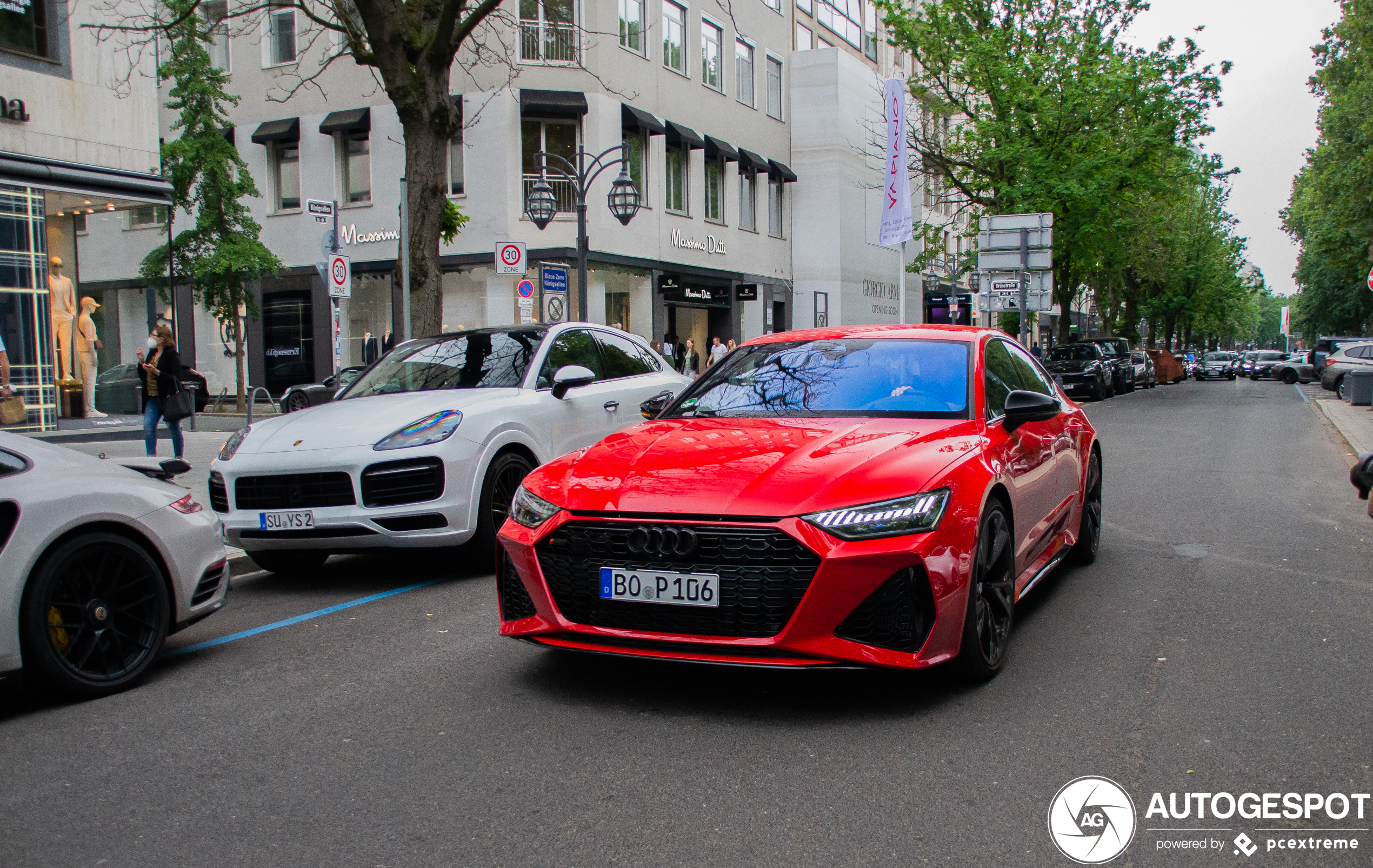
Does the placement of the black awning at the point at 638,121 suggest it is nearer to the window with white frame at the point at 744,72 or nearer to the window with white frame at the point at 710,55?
the window with white frame at the point at 710,55

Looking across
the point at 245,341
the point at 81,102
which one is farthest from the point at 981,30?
the point at 81,102

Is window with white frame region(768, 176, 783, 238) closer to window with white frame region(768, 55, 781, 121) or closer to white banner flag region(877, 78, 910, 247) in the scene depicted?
window with white frame region(768, 55, 781, 121)

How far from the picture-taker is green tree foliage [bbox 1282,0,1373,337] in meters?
33.3

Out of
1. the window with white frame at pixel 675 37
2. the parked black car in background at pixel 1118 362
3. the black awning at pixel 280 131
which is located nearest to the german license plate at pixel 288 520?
the black awning at pixel 280 131

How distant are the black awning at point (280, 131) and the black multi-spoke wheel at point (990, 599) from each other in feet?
97.5

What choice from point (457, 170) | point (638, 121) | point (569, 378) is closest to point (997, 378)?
point (569, 378)

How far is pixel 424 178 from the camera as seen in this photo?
12008 mm

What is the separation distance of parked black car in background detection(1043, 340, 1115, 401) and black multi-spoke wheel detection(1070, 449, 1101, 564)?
998 inches

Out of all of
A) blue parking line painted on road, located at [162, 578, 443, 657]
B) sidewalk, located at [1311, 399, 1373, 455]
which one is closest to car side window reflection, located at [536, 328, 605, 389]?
blue parking line painted on road, located at [162, 578, 443, 657]

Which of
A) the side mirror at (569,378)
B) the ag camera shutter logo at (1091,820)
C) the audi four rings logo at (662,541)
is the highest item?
the side mirror at (569,378)

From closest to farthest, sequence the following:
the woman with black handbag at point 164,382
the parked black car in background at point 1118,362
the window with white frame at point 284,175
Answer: the woman with black handbag at point 164,382, the window with white frame at point 284,175, the parked black car in background at point 1118,362

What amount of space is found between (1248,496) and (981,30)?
87.8 feet

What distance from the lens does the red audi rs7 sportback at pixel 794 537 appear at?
3.93 m

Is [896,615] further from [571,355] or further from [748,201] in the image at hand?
[748,201]
